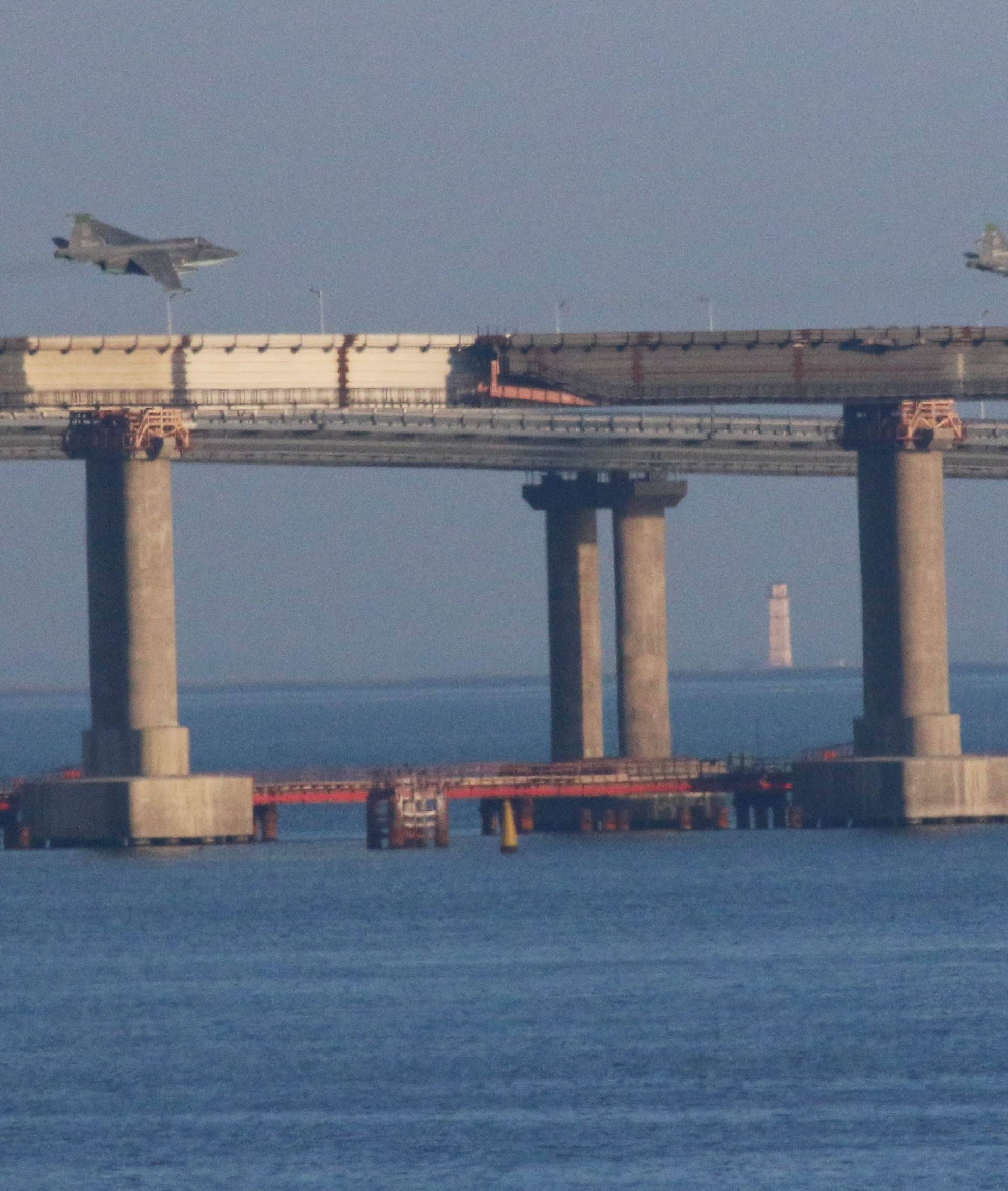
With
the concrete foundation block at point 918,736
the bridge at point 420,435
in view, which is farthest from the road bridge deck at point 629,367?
the concrete foundation block at point 918,736

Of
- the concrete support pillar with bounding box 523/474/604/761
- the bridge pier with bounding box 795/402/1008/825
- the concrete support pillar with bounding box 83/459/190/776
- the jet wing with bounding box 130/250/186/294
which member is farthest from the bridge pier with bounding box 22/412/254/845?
the concrete support pillar with bounding box 523/474/604/761

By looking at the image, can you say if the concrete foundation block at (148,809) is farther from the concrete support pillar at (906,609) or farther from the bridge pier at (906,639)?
the concrete support pillar at (906,609)

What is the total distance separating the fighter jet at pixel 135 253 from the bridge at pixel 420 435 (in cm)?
363

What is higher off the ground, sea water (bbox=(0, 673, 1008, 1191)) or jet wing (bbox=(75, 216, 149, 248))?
jet wing (bbox=(75, 216, 149, 248))

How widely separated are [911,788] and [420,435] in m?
23.9

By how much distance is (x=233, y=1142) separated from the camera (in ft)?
221

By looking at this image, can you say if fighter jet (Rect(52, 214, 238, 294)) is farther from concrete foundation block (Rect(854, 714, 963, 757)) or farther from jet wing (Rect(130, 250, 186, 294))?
concrete foundation block (Rect(854, 714, 963, 757))

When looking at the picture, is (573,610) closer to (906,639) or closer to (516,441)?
(516,441)

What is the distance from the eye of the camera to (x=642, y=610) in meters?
151

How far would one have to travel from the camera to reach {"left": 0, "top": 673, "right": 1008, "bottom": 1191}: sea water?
6594cm

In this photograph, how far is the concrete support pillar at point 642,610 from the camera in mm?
150375

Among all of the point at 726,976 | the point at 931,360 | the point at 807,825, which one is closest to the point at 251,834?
the point at 807,825

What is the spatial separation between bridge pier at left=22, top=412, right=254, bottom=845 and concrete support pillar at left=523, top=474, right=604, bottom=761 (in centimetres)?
2973

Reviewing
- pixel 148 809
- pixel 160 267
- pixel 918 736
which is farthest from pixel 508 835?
pixel 160 267
